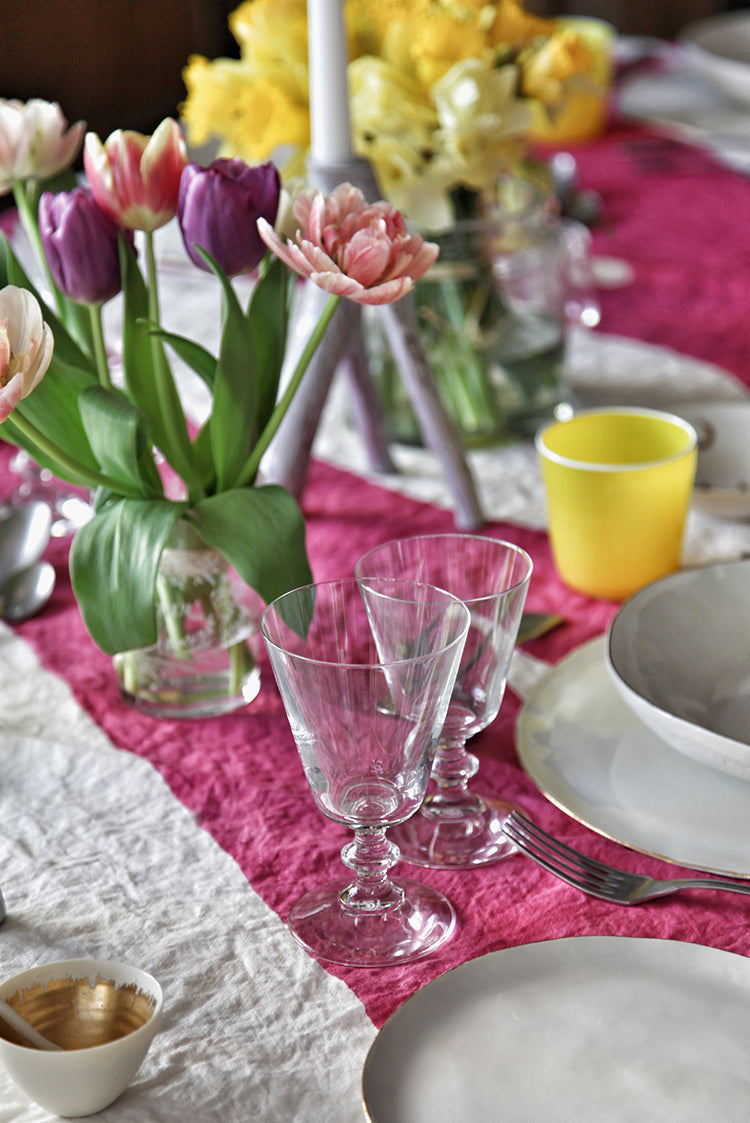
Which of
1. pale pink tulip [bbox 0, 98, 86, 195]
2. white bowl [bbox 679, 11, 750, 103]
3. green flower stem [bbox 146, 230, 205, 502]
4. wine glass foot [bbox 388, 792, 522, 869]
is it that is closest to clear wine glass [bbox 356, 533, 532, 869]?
wine glass foot [bbox 388, 792, 522, 869]

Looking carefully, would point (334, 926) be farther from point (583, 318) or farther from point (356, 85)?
point (583, 318)

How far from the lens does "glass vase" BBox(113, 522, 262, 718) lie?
0.58 meters

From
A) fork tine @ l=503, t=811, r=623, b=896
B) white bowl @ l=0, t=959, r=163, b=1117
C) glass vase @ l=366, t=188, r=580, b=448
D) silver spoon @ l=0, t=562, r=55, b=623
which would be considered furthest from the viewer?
glass vase @ l=366, t=188, r=580, b=448

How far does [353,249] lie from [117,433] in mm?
129

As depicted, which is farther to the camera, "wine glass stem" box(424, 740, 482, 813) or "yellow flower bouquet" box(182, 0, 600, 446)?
"yellow flower bouquet" box(182, 0, 600, 446)

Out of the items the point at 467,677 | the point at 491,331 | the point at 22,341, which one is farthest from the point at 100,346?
the point at 491,331

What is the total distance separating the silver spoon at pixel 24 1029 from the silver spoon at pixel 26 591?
1.15ft

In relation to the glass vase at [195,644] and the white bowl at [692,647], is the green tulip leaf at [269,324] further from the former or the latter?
the white bowl at [692,647]

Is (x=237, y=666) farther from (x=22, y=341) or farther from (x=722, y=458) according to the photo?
(x=722, y=458)

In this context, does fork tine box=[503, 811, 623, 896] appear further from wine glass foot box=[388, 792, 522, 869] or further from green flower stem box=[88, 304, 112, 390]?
green flower stem box=[88, 304, 112, 390]

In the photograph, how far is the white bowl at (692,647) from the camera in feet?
1.77

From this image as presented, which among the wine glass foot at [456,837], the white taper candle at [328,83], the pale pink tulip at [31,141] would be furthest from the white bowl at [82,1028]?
the white taper candle at [328,83]

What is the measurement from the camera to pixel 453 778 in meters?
0.52

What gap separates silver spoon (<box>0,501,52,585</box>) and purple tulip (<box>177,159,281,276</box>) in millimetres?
269
